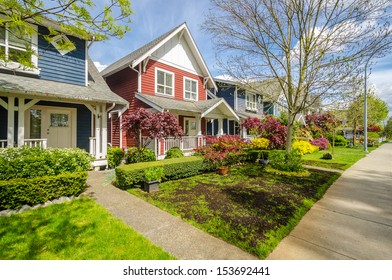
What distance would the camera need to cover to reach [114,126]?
45.6ft

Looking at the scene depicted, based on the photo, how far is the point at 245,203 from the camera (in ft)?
17.6

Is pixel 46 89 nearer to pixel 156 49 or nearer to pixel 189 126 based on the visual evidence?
pixel 156 49

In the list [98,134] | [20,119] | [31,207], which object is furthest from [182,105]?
[31,207]

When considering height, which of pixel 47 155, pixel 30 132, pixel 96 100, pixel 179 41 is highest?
pixel 179 41

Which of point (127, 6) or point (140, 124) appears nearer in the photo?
point (127, 6)

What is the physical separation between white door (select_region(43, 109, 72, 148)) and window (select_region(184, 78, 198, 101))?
8.59 metres

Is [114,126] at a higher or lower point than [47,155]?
higher

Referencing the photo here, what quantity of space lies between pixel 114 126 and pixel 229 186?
1038cm

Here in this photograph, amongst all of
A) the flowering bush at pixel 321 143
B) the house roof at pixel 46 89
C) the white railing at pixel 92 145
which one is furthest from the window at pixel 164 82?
the flowering bush at pixel 321 143

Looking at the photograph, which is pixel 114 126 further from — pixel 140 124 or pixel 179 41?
pixel 179 41

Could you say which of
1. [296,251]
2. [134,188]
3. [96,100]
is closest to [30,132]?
[96,100]

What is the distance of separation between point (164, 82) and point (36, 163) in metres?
10.5
